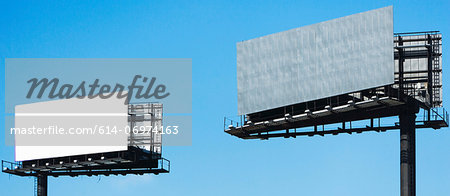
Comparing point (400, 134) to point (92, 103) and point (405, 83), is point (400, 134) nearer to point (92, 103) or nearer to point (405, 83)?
point (405, 83)

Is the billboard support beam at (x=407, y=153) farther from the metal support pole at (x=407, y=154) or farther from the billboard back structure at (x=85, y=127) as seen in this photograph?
the billboard back structure at (x=85, y=127)

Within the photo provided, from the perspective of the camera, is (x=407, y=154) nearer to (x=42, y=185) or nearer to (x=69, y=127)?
(x=69, y=127)

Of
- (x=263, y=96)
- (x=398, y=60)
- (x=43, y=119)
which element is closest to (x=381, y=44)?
(x=398, y=60)

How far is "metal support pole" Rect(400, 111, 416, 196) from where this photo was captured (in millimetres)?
66688

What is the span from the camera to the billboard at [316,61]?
220 feet

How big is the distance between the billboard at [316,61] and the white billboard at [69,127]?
13.2 metres

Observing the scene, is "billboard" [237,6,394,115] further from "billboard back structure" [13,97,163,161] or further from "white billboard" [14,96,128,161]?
"white billboard" [14,96,128,161]

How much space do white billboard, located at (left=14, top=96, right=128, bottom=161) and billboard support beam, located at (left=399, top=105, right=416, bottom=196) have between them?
26.7 metres

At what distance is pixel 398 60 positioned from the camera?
68.8 meters

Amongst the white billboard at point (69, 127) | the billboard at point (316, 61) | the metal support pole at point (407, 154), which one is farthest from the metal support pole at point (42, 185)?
the metal support pole at point (407, 154)

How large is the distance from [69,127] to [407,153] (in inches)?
1389

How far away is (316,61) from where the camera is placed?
71.8 metres

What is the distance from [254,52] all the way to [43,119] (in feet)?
83.1

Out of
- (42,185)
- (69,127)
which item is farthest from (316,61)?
(42,185)
